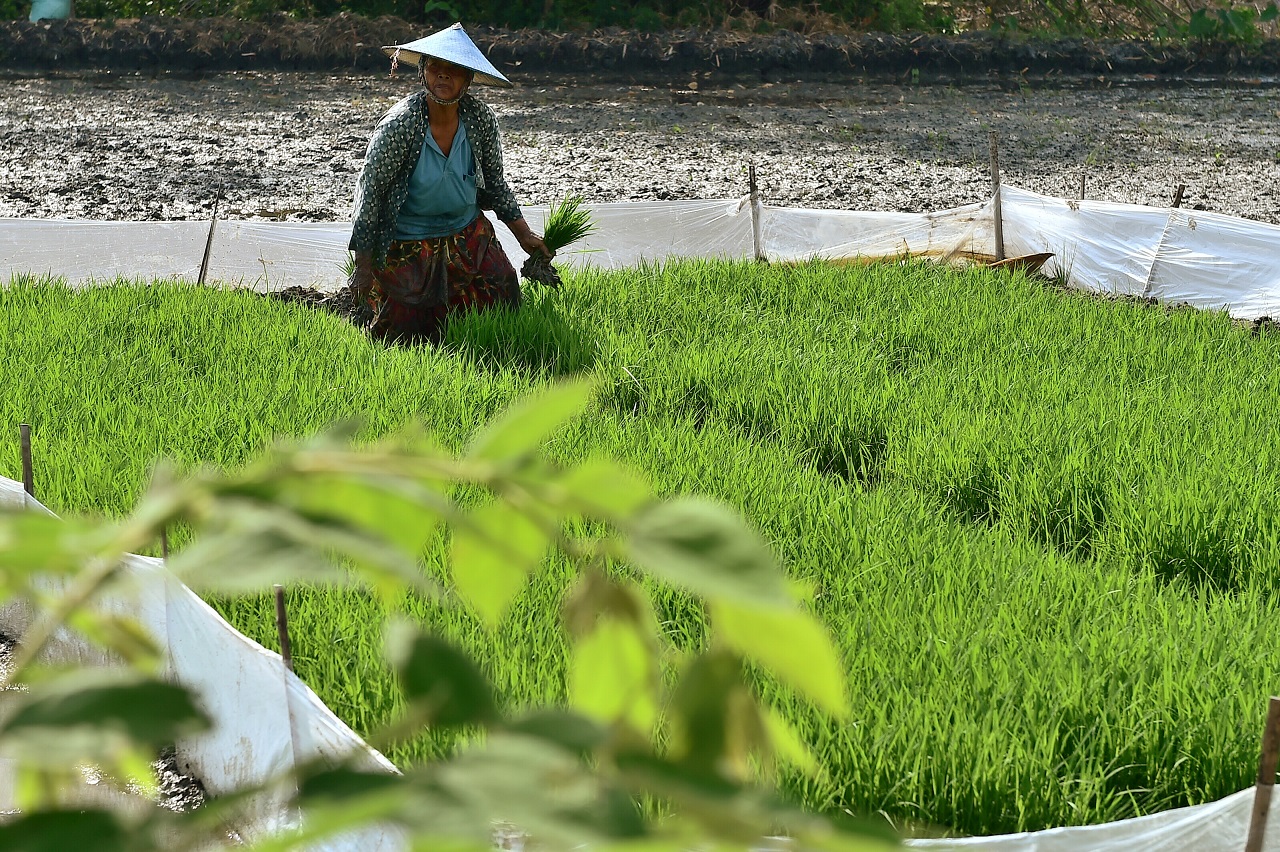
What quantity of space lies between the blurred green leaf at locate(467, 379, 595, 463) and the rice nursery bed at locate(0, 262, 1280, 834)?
1.40 m

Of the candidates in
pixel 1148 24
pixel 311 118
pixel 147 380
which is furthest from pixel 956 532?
pixel 1148 24

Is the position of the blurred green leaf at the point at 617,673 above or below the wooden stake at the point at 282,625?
above

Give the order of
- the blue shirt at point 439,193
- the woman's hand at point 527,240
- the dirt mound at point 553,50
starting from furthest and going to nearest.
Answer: the dirt mound at point 553,50 < the woman's hand at point 527,240 < the blue shirt at point 439,193

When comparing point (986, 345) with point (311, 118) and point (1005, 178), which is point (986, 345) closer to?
point (1005, 178)

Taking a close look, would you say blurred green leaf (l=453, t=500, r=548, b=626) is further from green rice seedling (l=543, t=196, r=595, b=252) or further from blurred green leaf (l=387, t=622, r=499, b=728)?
green rice seedling (l=543, t=196, r=595, b=252)

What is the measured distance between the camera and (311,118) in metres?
10.4

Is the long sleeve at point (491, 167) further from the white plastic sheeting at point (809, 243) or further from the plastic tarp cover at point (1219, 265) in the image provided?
the plastic tarp cover at point (1219, 265)

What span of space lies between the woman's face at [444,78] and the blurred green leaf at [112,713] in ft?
14.7

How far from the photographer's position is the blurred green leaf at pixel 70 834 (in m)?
0.28

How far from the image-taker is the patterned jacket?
4535mm

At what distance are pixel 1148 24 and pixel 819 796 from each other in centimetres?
1589

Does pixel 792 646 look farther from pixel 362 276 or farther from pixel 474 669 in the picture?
pixel 362 276

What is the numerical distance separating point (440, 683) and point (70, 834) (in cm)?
9

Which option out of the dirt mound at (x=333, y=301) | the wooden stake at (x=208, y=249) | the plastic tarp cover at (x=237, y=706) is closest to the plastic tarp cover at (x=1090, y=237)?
the dirt mound at (x=333, y=301)
